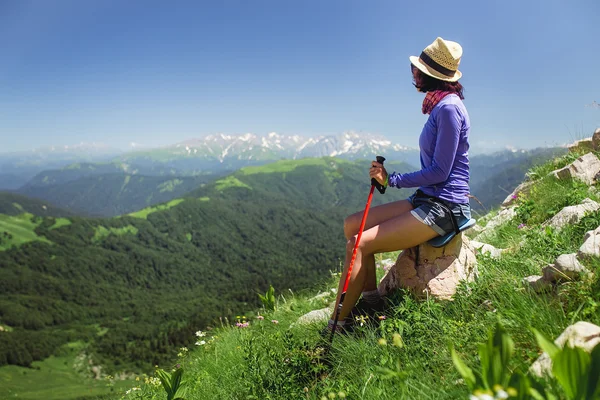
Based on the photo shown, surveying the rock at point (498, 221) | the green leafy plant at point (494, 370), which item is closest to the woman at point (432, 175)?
the green leafy plant at point (494, 370)

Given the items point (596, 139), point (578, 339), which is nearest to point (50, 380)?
point (596, 139)

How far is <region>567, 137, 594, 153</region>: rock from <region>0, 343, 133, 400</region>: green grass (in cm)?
14136

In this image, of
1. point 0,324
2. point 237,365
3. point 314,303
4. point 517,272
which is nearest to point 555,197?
point 517,272

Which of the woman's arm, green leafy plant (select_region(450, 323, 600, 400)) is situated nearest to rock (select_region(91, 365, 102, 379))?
the woman's arm

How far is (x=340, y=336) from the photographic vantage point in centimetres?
428

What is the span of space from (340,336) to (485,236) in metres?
4.65

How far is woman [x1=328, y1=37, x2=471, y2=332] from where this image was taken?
14.1 ft

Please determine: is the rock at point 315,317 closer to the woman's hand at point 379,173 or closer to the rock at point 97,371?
the woman's hand at point 379,173

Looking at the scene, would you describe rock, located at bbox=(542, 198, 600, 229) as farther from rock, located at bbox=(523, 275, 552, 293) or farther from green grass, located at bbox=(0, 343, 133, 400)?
green grass, located at bbox=(0, 343, 133, 400)

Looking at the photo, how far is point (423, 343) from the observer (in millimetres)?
3311

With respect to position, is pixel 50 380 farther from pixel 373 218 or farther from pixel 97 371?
pixel 373 218

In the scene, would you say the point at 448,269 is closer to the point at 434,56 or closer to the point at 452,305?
the point at 452,305

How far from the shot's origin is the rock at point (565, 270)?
309 centimetres

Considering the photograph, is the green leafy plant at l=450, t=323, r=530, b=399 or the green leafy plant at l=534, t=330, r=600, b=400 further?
the green leafy plant at l=450, t=323, r=530, b=399
